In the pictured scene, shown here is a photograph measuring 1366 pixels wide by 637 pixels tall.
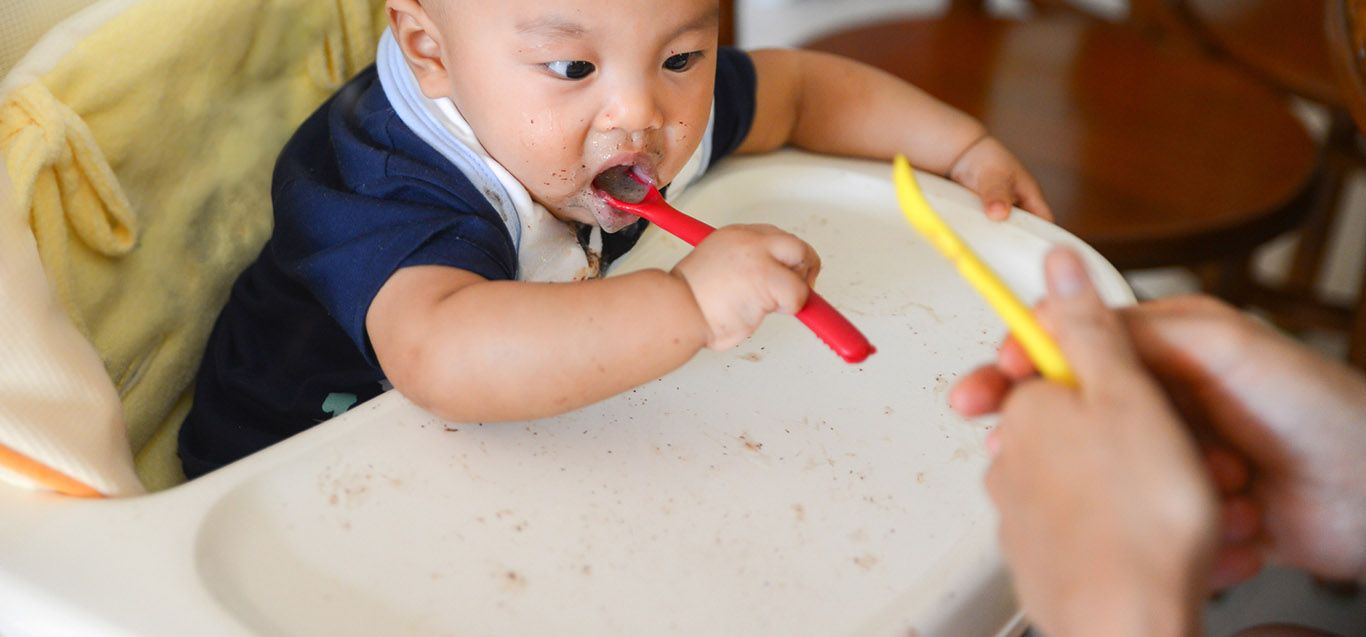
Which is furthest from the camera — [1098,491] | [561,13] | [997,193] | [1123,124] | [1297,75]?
[1297,75]

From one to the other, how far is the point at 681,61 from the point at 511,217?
14cm

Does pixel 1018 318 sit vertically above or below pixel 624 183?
above

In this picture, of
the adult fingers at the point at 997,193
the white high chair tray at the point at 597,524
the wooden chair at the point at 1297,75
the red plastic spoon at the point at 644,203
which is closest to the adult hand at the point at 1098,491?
the white high chair tray at the point at 597,524

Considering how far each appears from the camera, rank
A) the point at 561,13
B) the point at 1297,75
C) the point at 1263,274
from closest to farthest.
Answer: the point at 561,13 < the point at 1297,75 < the point at 1263,274

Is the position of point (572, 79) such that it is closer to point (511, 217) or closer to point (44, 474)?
point (511, 217)

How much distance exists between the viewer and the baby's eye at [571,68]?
2.31ft

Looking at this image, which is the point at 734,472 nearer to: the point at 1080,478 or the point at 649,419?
the point at 649,419

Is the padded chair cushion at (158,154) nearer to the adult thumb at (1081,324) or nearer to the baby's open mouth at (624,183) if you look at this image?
the baby's open mouth at (624,183)

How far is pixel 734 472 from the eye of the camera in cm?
63

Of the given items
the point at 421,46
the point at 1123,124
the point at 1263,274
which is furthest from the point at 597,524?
the point at 1263,274

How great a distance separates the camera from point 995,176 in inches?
34.7

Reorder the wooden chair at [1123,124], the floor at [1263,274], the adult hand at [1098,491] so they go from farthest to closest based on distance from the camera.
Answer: the floor at [1263,274]
the wooden chair at [1123,124]
the adult hand at [1098,491]

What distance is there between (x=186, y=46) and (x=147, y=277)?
141mm

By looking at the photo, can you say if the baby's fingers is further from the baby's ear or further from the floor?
the floor
